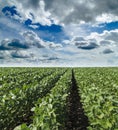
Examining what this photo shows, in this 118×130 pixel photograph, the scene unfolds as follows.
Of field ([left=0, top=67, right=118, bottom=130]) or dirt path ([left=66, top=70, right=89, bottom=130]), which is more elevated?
field ([left=0, top=67, right=118, bottom=130])

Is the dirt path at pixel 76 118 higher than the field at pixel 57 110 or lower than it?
lower

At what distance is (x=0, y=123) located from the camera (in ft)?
30.0

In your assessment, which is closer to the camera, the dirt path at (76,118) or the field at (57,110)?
the field at (57,110)

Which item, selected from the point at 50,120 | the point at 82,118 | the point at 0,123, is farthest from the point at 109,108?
the point at 82,118

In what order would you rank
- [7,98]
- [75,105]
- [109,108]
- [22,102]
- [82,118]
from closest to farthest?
1. [109,108]
2. [7,98]
3. [22,102]
4. [82,118]
5. [75,105]

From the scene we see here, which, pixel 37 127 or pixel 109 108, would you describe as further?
pixel 109 108

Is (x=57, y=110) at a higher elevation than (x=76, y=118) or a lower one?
higher

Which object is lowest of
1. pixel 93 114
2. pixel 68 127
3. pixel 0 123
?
pixel 68 127

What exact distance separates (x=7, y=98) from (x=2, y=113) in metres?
0.75

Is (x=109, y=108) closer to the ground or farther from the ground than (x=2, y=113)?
farther from the ground

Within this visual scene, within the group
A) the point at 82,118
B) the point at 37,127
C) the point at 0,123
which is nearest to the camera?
the point at 37,127

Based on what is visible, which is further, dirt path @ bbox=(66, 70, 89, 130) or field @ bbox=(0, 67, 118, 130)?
dirt path @ bbox=(66, 70, 89, 130)

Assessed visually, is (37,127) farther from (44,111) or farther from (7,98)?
(7,98)

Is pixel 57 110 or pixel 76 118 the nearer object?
pixel 57 110
